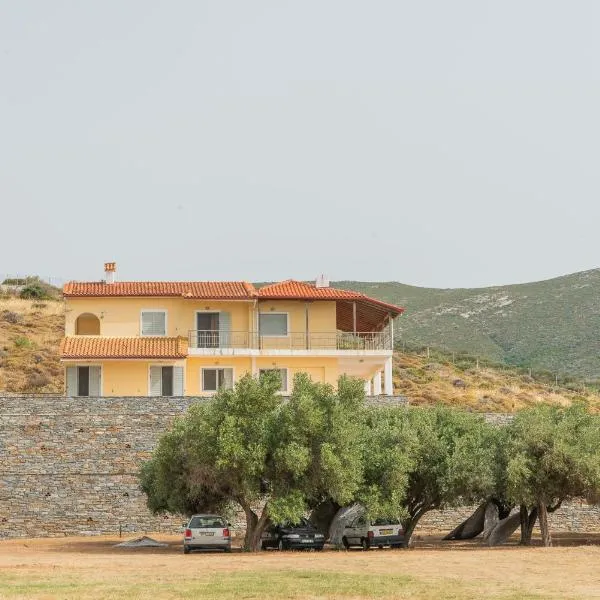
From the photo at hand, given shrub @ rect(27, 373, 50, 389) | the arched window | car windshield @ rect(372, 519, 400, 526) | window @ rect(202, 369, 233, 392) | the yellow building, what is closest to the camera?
car windshield @ rect(372, 519, 400, 526)

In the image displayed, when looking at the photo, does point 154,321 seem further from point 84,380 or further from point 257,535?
point 257,535

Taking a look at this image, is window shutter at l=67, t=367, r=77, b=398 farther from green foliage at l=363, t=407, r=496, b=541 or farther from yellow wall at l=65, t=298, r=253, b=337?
green foliage at l=363, t=407, r=496, b=541

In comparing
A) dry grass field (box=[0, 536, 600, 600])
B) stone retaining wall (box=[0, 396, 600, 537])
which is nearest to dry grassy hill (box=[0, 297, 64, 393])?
stone retaining wall (box=[0, 396, 600, 537])

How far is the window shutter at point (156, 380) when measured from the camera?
61.5m

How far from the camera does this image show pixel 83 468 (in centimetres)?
5394

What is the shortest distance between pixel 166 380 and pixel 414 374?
3400 centimetres

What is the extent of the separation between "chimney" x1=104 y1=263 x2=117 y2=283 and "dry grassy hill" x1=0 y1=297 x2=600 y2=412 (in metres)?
15.7

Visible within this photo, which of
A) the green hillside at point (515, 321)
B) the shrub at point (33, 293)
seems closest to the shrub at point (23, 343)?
the shrub at point (33, 293)

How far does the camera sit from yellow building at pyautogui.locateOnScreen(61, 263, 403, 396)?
6138 cm

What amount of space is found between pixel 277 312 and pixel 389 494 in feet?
71.3

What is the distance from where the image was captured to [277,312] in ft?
210

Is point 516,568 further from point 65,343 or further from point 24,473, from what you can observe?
point 65,343

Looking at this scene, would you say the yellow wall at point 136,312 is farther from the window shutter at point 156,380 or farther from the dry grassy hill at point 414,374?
the dry grassy hill at point 414,374

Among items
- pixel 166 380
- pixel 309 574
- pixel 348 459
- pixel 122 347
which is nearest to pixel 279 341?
pixel 166 380
